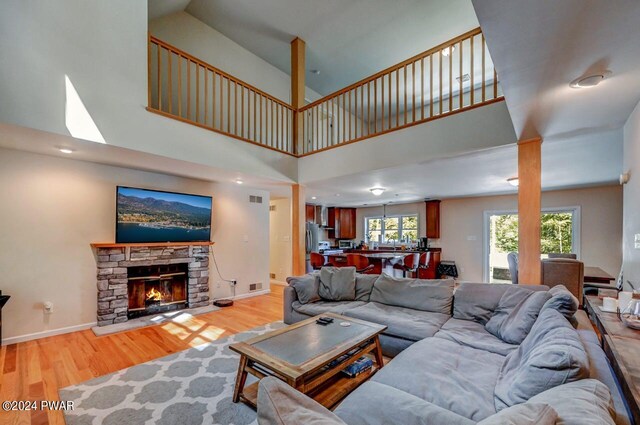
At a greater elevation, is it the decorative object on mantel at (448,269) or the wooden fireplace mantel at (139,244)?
the wooden fireplace mantel at (139,244)

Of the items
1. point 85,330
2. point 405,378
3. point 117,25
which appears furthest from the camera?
point 85,330

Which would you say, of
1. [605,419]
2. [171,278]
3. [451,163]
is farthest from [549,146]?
[171,278]

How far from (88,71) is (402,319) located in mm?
4109

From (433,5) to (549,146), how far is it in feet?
9.17

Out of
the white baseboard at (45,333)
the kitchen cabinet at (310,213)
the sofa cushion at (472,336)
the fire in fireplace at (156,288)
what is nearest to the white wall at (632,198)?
the sofa cushion at (472,336)

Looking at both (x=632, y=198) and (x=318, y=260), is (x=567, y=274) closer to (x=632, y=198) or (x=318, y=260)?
(x=632, y=198)

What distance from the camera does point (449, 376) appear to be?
5.69 ft

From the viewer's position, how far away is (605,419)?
77cm

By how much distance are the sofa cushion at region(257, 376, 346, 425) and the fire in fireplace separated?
442 cm

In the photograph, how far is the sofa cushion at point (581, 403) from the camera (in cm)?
77

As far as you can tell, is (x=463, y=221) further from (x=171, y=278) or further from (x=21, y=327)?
(x=21, y=327)

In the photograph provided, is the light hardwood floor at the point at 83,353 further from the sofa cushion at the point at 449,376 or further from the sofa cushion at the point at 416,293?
the sofa cushion at the point at 449,376

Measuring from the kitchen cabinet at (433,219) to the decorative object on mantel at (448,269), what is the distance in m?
0.76

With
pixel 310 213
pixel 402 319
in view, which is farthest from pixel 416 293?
pixel 310 213
